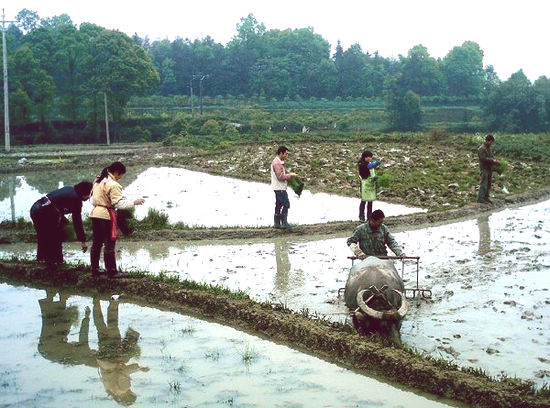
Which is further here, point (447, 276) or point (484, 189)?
point (484, 189)

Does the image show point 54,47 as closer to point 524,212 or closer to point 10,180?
point 10,180

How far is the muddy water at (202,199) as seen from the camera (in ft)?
47.9

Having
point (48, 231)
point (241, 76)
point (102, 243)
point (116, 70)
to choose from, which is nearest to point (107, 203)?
point (102, 243)

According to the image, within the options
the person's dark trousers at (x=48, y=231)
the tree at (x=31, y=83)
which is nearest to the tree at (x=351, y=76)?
the tree at (x=31, y=83)

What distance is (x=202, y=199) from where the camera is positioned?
1767 centimetres

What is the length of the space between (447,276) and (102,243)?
4787mm

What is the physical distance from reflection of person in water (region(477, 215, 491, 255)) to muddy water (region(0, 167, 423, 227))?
1.66m

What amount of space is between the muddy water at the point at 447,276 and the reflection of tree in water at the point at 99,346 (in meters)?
1.91

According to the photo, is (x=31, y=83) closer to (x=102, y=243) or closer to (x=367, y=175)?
(x=367, y=175)

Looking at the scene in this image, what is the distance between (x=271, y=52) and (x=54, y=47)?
3955 centimetres

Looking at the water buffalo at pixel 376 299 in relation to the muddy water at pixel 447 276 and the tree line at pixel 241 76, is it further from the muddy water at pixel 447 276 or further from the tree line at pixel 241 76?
the tree line at pixel 241 76

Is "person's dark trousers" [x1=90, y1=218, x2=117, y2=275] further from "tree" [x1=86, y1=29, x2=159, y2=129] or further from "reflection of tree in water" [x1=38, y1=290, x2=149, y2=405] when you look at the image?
"tree" [x1=86, y1=29, x2=159, y2=129]

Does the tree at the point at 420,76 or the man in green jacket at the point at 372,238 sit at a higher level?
the tree at the point at 420,76

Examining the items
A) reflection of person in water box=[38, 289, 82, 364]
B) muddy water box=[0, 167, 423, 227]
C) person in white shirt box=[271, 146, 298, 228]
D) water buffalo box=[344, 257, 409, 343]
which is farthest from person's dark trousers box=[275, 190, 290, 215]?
water buffalo box=[344, 257, 409, 343]
